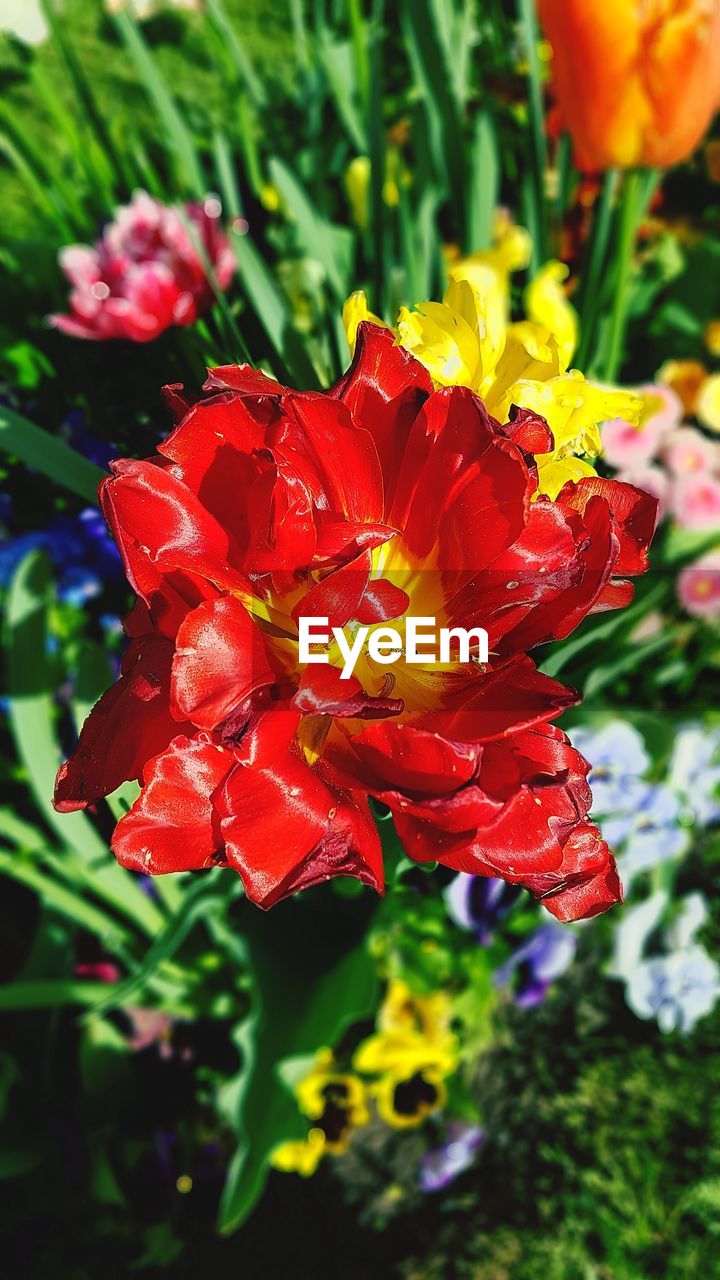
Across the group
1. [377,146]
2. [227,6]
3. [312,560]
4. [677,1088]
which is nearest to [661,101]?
[377,146]

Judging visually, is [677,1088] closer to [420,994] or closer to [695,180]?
[420,994]

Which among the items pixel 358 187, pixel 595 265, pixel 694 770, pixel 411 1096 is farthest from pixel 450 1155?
pixel 358 187

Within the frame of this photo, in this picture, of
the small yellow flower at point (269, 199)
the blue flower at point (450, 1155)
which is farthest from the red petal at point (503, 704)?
the small yellow flower at point (269, 199)

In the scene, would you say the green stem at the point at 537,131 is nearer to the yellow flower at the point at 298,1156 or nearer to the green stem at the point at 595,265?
the green stem at the point at 595,265

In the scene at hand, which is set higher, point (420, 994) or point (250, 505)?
point (250, 505)

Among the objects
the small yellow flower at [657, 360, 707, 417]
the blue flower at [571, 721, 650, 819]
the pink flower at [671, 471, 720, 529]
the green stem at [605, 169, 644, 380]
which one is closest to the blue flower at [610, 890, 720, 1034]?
the blue flower at [571, 721, 650, 819]

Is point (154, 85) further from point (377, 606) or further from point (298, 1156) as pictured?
point (298, 1156)
